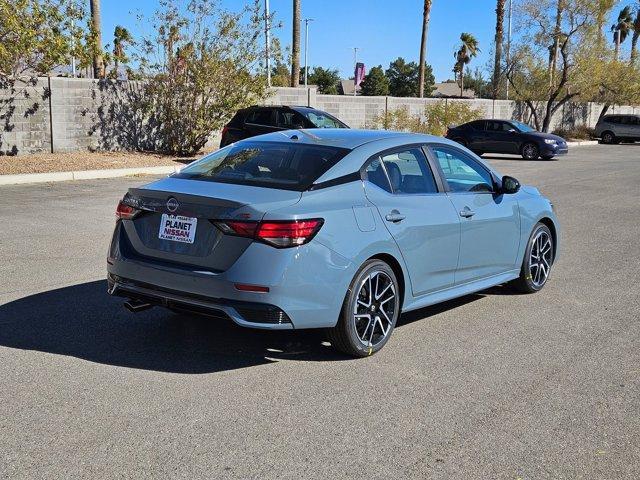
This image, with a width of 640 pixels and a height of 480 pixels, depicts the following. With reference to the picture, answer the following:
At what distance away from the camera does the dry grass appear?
1720cm

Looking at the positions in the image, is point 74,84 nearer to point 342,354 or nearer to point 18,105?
point 18,105

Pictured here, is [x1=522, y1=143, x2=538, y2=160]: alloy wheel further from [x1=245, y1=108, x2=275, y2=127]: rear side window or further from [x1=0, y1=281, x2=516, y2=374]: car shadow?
[x1=0, y1=281, x2=516, y2=374]: car shadow

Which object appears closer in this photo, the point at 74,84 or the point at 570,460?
the point at 570,460

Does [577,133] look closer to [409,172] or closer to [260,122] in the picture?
[260,122]

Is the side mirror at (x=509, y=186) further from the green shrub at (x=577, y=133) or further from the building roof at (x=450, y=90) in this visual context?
the building roof at (x=450, y=90)

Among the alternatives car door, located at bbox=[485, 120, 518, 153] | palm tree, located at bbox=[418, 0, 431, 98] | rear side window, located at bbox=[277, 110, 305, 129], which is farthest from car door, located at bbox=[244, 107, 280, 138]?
palm tree, located at bbox=[418, 0, 431, 98]

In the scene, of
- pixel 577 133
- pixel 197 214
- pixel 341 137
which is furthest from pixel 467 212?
pixel 577 133

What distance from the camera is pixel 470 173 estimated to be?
6.66 m

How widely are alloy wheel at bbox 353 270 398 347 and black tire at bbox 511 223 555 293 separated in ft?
7.08

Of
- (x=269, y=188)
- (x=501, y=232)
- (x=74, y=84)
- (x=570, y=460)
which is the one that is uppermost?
(x=74, y=84)

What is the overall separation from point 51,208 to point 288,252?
28.2ft

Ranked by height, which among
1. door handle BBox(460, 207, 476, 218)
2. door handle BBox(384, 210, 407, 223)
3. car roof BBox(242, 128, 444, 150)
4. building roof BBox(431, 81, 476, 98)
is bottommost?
door handle BBox(460, 207, 476, 218)

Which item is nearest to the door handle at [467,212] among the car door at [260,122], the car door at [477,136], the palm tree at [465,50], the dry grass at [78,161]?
the dry grass at [78,161]

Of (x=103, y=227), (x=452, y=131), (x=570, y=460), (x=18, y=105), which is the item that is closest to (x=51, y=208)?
(x=103, y=227)
